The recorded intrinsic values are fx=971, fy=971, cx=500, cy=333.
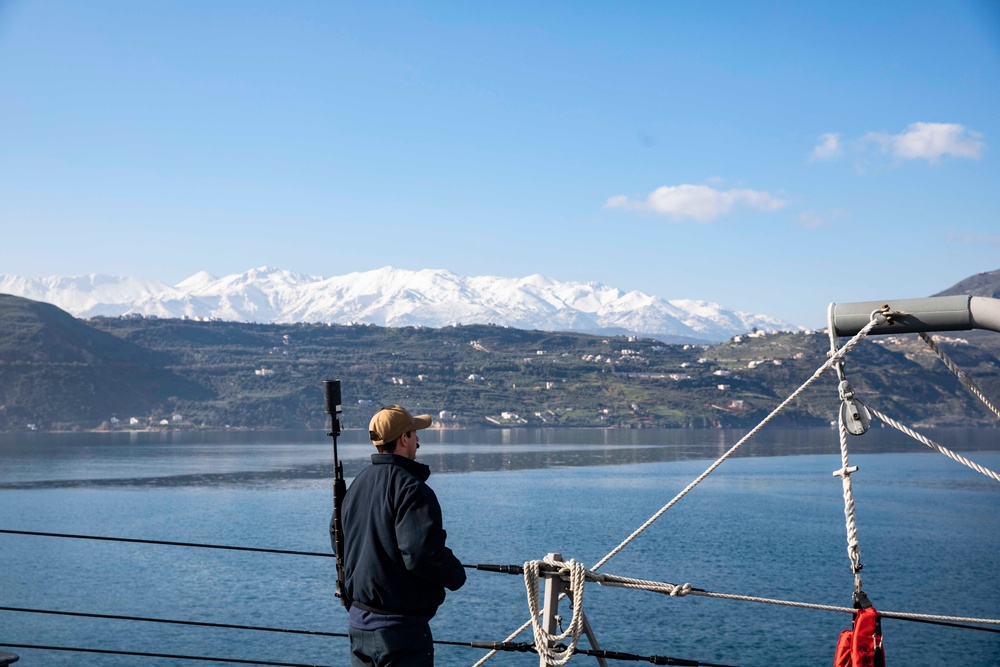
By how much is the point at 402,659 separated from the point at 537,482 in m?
86.6

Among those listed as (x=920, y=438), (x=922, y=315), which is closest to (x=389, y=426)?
(x=922, y=315)

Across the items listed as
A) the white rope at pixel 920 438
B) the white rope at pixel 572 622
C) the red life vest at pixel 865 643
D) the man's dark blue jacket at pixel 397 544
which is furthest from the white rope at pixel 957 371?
the man's dark blue jacket at pixel 397 544

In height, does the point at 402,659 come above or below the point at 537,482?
above

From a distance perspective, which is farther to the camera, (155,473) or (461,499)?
(155,473)

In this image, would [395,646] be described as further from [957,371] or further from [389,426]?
[957,371]

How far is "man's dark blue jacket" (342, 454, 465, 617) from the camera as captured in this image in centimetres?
488

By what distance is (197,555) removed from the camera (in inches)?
2028

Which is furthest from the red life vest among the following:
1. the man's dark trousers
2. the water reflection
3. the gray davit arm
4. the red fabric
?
the water reflection

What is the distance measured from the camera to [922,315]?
483 centimetres

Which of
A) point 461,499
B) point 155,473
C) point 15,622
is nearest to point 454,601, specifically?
point 15,622

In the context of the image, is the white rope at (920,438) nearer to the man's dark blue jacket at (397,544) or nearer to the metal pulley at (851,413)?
the metal pulley at (851,413)

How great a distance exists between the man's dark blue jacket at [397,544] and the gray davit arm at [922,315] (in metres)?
2.32

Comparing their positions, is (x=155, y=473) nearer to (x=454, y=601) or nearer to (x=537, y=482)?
(x=537, y=482)

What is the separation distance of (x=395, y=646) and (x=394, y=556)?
49 cm
